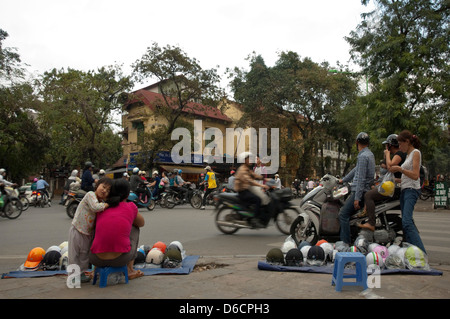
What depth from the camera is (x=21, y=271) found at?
4520 mm

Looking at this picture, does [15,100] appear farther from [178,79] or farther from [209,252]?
[209,252]

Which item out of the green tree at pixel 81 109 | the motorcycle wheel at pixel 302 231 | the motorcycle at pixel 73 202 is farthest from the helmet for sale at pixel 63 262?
the green tree at pixel 81 109

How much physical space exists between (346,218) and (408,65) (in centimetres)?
1593

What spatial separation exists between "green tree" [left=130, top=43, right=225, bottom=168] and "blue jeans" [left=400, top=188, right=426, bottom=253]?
2187 cm

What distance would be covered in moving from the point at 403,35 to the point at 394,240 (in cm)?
1636

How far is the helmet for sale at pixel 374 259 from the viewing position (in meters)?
4.37

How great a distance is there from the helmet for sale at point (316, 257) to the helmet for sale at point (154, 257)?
5.83ft

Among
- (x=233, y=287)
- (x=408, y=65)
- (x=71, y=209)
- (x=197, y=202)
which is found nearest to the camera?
(x=233, y=287)

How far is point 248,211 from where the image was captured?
7.82 m

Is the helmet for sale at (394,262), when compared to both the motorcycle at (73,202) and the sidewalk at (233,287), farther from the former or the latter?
the motorcycle at (73,202)

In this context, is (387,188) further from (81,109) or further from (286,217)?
(81,109)

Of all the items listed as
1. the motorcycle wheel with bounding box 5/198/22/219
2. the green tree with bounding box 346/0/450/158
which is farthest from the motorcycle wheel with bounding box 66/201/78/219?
the green tree with bounding box 346/0/450/158

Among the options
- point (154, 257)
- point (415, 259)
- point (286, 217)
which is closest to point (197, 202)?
point (286, 217)
